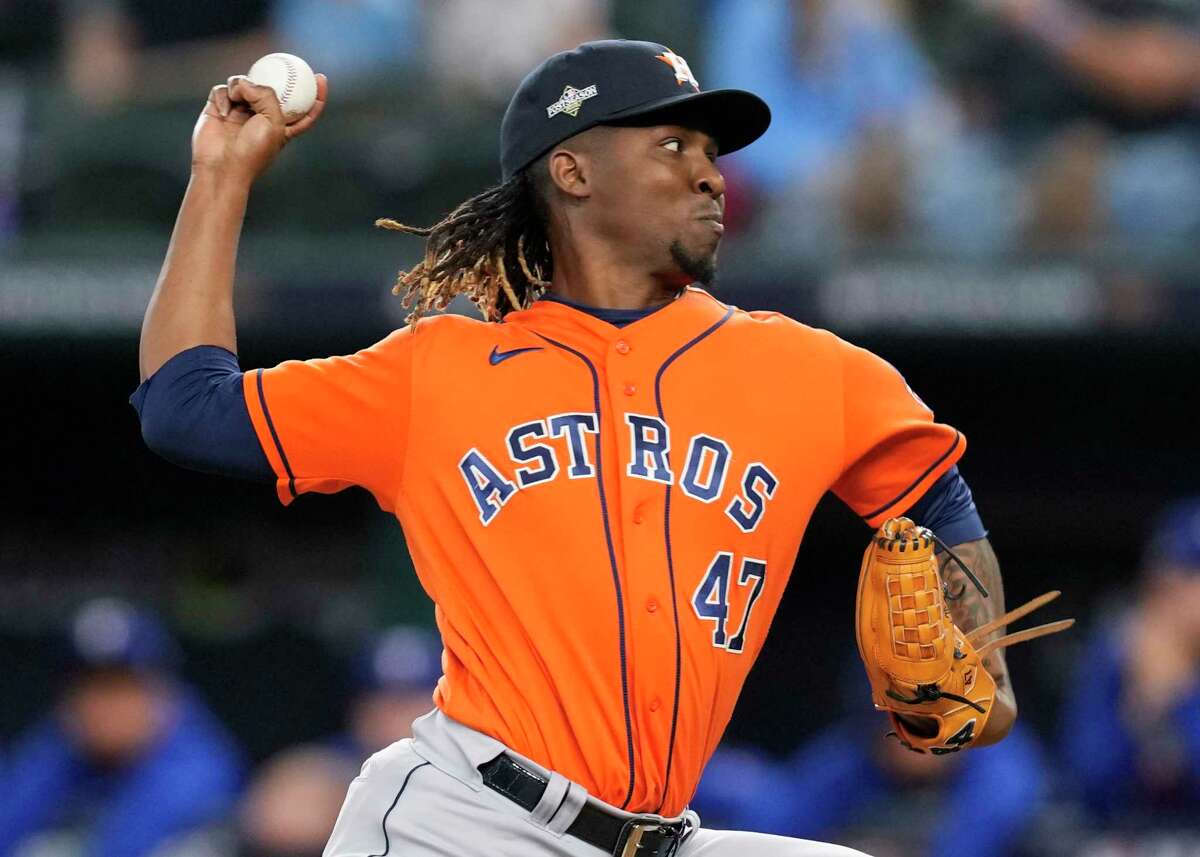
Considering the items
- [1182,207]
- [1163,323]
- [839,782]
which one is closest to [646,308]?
[839,782]

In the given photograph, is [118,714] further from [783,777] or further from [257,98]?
[257,98]

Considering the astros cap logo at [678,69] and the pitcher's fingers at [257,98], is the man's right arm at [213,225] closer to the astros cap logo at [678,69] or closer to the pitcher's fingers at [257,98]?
the pitcher's fingers at [257,98]

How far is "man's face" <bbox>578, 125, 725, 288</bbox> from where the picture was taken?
2871 millimetres

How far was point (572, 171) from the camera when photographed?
294 centimetres

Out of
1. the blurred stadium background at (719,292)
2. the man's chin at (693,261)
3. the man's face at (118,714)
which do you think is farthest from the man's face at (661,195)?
the man's face at (118,714)

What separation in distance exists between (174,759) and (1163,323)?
328 cm

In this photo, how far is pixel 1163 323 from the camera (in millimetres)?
6172

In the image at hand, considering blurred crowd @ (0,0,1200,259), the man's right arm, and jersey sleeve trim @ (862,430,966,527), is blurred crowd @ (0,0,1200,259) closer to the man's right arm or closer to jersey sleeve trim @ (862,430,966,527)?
jersey sleeve trim @ (862,430,966,527)

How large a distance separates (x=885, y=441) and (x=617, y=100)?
0.63 meters

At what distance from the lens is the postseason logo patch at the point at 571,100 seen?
2.89 metres

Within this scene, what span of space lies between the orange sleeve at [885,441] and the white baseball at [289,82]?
2.85ft

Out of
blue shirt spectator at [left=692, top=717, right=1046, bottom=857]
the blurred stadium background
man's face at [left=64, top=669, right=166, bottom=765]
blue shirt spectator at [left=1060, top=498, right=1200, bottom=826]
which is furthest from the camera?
the blurred stadium background

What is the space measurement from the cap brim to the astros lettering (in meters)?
0.45

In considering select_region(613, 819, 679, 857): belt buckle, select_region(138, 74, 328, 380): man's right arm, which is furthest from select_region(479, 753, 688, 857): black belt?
select_region(138, 74, 328, 380): man's right arm
